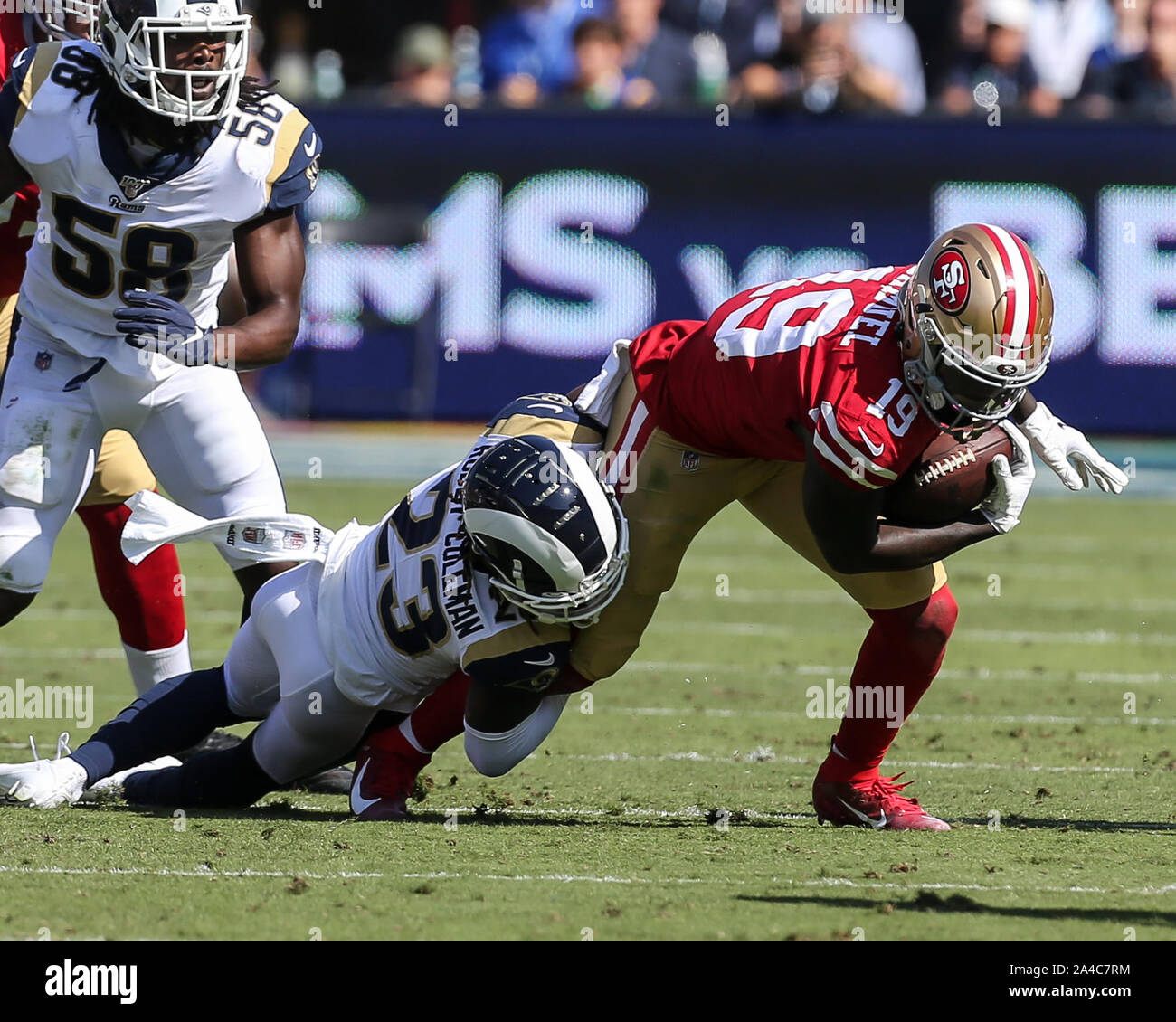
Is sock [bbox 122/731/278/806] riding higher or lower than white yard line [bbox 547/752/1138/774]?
higher

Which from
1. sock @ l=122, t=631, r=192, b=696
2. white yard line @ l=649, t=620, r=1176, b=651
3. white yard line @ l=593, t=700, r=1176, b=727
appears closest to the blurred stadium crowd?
white yard line @ l=649, t=620, r=1176, b=651

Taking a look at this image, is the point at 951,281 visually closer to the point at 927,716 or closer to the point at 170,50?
the point at 170,50

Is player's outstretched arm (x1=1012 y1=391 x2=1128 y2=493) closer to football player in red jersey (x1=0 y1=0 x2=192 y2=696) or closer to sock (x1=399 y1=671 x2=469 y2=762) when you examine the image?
sock (x1=399 y1=671 x2=469 y2=762)

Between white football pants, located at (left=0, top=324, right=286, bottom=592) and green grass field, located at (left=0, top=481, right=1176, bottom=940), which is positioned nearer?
green grass field, located at (left=0, top=481, right=1176, bottom=940)

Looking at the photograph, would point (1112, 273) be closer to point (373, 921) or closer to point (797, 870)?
point (797, 870)

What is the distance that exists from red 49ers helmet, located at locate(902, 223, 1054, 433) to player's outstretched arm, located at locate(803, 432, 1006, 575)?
0.87ft

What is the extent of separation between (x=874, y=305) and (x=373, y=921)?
73.6 inches

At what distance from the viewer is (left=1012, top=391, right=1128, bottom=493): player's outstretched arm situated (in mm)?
4551

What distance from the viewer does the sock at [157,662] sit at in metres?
5.39

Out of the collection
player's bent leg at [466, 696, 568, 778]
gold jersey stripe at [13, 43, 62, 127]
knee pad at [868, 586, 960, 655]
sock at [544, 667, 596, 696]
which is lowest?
player's bent leg at [466, 696, 568, 778]

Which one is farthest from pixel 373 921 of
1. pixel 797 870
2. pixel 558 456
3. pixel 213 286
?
pixel 213 286

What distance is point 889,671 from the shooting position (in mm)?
4586

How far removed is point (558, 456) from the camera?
4.31m

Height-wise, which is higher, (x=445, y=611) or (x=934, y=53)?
(x=934, y=53)
